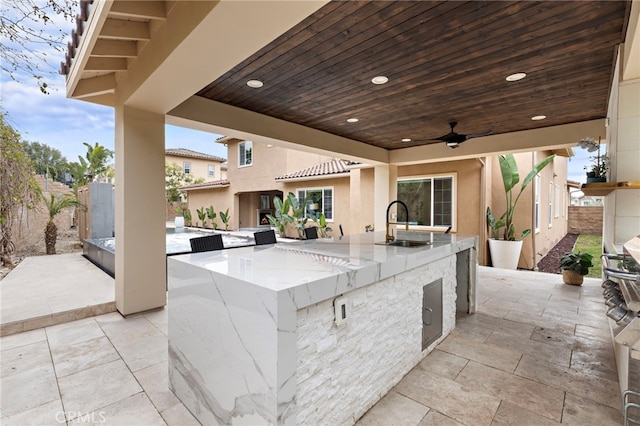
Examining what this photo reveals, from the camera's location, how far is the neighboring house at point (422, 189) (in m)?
8.34

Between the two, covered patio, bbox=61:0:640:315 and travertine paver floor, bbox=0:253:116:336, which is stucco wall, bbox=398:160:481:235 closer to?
A: covered patio, bbox=61:0:640:315

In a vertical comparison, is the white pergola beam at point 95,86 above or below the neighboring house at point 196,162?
below

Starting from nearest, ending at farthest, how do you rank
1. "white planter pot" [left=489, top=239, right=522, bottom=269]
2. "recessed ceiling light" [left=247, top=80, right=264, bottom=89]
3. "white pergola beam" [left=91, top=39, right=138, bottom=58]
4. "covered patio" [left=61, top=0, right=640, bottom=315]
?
1. "covered patio" [left=61, top=0, right=640, bottom=315]
2. "white pergola beam" [left=91, top=39, right=138, bottom=58]
3. "recessed ceiling light" [left=247, top=80, right=264, bottom=89]
4. "white planter pot" [left=489, top=239, right=522, bottom=269]

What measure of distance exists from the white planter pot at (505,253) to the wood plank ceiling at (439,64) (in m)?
3.39

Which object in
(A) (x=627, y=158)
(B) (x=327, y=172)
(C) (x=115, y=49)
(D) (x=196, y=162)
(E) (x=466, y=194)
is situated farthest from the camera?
(D) (x=196, y=162)

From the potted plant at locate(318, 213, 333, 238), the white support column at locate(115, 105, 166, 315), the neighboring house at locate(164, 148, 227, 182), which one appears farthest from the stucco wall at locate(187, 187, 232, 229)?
the white support column at locate(115, 105, 166, 315)

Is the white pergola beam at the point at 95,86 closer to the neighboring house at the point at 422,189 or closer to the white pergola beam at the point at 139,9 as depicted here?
the white pergola beam at the point at 139,9

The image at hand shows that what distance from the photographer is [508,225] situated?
812 cm

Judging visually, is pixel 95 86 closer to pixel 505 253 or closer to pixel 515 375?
pixel 515 375

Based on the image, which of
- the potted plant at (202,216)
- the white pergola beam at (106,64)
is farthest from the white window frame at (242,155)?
the white pergola beam at (106,64)

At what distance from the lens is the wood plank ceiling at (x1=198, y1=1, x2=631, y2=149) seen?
2564mm

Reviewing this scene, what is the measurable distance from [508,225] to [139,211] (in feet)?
28.7

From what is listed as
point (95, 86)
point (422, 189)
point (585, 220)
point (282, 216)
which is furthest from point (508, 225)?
point (585, 220)

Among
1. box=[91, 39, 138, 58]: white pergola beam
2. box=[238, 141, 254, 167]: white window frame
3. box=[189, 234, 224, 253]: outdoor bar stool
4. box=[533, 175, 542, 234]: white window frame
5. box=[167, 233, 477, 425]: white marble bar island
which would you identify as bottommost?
box=[167, 233, 477, 425]: white marble bar island
